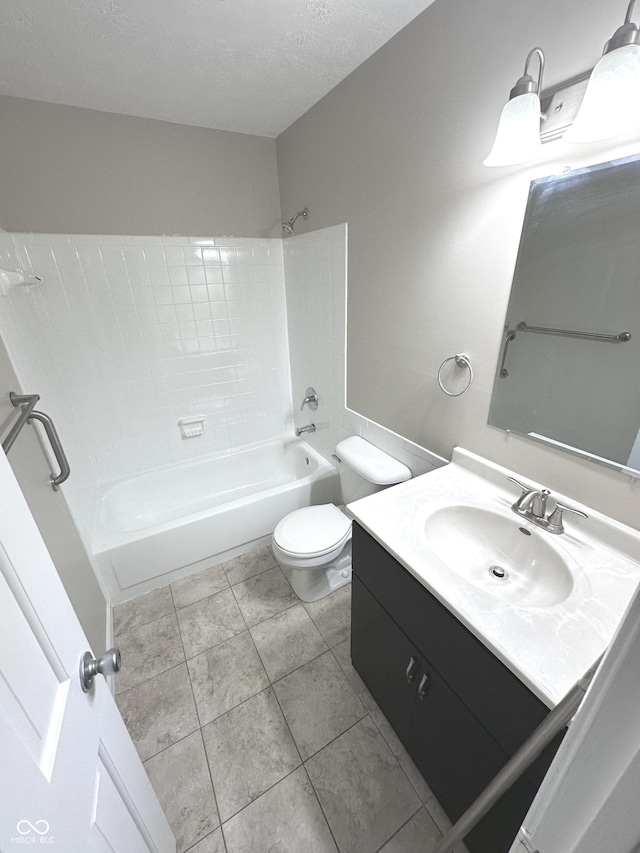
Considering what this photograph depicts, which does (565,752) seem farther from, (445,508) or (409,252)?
(409,252)

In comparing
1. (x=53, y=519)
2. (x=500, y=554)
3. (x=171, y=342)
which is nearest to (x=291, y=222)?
(x=171, y=342)

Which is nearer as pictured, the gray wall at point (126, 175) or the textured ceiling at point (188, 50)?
the textured ceiling at point (188, 50)

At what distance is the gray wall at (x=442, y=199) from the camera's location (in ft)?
3.07

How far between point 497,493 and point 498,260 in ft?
2.51

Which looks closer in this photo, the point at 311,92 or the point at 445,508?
the point at 445,508

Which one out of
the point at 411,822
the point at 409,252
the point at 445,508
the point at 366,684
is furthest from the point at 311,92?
the point at 411,822

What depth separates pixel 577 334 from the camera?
0.97 m

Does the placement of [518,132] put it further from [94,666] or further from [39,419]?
[39,419]

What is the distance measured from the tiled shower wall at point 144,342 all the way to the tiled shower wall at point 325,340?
0.20 m

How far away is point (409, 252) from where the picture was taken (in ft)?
4.58

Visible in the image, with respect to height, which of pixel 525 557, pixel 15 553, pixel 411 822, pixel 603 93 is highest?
pixel 603 93

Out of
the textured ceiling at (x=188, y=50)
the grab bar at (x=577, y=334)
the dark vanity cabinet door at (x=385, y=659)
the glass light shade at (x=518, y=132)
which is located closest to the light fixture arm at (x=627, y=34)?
the glass light shade at (x=518, y=132)

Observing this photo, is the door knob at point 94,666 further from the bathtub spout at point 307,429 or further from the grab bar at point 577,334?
the bathtub spout at point 307,429

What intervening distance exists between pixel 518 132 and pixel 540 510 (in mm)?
1022
